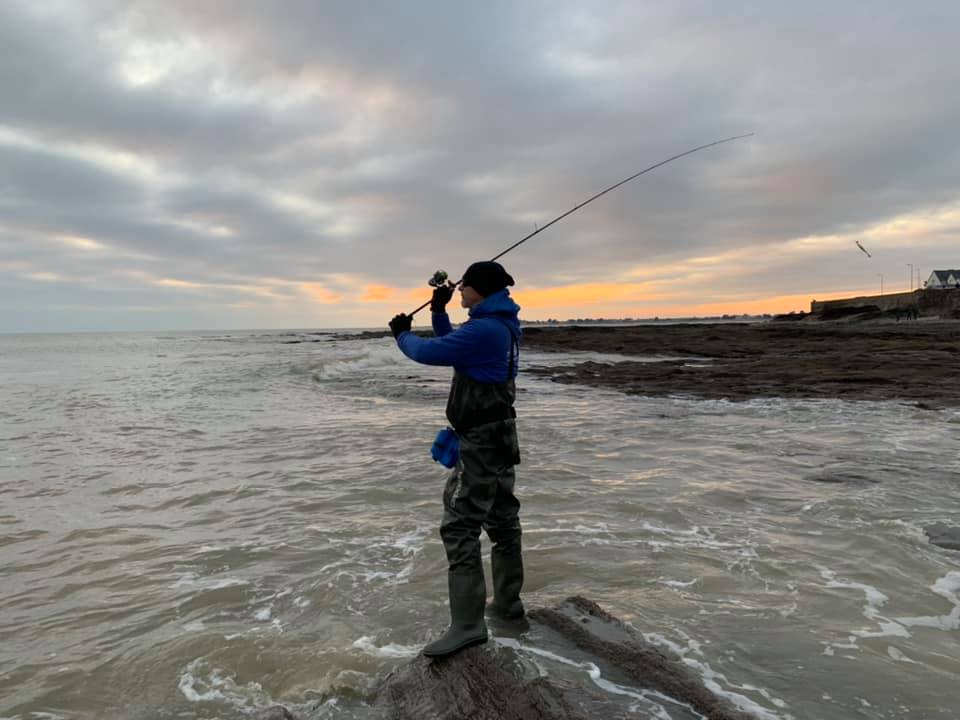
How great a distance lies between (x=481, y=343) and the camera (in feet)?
12.0

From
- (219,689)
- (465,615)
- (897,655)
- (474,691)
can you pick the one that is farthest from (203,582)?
(897,655)

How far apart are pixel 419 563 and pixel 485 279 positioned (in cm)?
312

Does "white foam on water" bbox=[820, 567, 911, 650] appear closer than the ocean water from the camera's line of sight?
No

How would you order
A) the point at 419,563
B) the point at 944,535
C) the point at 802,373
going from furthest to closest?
the point at 802,373
the point at 944,535
the point at 419,563

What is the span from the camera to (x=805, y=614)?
4402mm

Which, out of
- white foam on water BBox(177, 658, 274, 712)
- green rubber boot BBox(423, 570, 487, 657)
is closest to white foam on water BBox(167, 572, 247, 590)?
white foam on water BBox(177, 658, 274, 712)

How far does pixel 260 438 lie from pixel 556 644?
10.4 m

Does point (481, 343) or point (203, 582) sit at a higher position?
point (481, 343)

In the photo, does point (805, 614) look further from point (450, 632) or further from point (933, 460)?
point (933, 460)

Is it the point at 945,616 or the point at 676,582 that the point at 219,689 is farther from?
the point at 945,616

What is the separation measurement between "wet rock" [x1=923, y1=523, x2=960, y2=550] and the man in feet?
15.7

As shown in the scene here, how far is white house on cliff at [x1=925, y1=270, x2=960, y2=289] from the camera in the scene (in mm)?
86319

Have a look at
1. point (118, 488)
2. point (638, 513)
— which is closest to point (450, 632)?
point (638, 513)

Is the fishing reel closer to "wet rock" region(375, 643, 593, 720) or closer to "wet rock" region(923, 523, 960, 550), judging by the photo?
"wet rock" region(375, 643, 593, 720)
